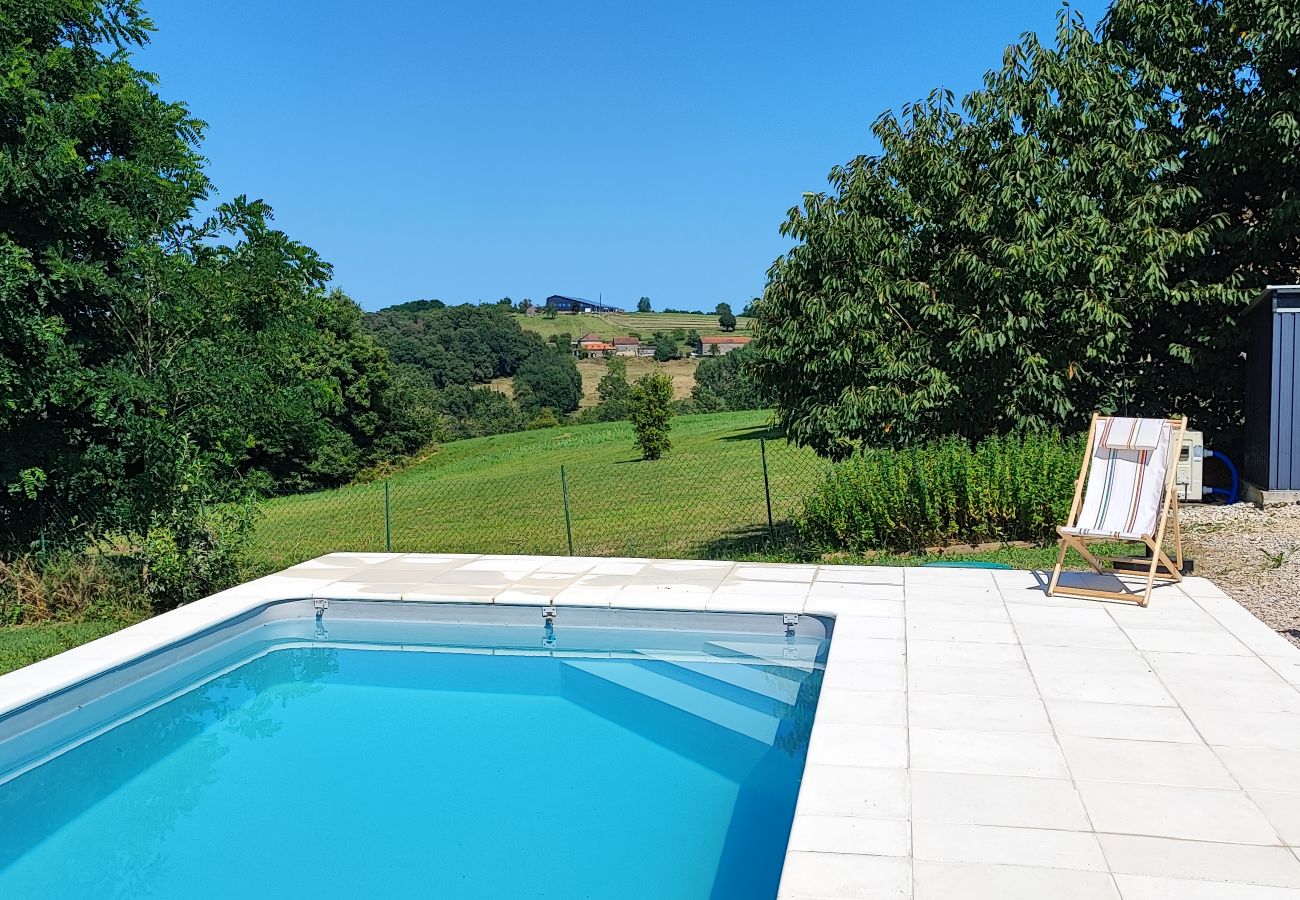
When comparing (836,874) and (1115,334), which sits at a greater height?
(1115,334)

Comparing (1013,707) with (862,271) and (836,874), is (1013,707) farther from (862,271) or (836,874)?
(862,271)

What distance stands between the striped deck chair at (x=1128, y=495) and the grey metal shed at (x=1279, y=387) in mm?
3623

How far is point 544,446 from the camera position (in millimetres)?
33625

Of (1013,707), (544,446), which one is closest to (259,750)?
(1013,707)

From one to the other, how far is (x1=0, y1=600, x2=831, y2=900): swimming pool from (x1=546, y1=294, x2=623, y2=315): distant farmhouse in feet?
295

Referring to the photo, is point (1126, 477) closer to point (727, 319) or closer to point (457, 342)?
point (457, 342)

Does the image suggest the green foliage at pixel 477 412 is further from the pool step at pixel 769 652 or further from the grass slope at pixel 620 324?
the pool step at pixel 769 652

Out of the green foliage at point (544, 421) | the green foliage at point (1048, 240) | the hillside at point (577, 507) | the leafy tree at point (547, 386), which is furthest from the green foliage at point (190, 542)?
the leafy tree at point (547, 386)

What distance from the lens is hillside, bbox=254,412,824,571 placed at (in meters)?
12.1

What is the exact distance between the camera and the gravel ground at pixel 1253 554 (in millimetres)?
6804

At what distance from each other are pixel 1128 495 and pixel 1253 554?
2051 millimetres

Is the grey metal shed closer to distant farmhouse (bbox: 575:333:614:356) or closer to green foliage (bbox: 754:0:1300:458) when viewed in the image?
green foliage (bbox: 754:0:1300:458)

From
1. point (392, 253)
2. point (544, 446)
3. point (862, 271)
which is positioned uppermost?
point (392, 253)

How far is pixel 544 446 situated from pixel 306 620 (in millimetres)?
25964
